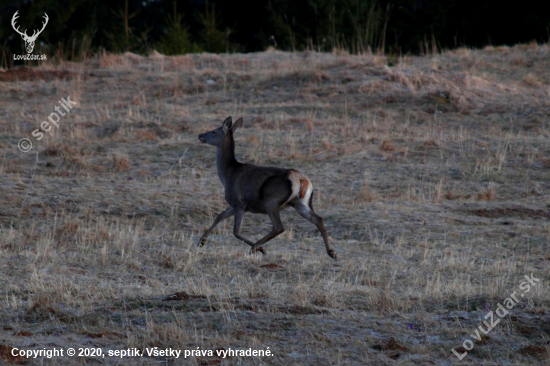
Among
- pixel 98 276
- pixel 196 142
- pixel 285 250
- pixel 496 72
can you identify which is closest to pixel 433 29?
pixel 496 72

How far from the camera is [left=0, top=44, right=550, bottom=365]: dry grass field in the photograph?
604 cm

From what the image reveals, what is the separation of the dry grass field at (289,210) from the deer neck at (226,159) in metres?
0.99

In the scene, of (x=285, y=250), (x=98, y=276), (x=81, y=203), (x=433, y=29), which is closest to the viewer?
(x=98, y=276)

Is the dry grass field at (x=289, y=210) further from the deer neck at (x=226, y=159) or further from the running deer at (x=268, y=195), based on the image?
the deer neck at (x=226, y=159)

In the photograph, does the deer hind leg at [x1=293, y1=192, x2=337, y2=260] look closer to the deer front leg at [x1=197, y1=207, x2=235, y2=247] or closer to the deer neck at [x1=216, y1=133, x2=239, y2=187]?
the deer front leg at [x1=197, y1=207, x2=235, y2=247]

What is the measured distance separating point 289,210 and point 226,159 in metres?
2.27

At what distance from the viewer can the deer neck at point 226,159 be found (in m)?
10.3

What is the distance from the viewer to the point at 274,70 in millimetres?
23266

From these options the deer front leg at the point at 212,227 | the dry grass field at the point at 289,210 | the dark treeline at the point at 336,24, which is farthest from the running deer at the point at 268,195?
the dark treeline at the point at 336,24

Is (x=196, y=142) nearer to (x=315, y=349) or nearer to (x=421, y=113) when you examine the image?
(x=421, y=113)

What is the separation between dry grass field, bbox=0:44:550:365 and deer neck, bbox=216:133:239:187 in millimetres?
988

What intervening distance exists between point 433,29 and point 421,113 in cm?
1947

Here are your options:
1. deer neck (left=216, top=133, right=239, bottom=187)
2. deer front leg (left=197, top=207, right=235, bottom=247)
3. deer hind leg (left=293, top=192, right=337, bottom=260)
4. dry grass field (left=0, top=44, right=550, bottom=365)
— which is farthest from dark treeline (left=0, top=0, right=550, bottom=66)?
deer hind leg (left=293, top=192, right=337, bottom=260)

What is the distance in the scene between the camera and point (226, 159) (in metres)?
10.5
